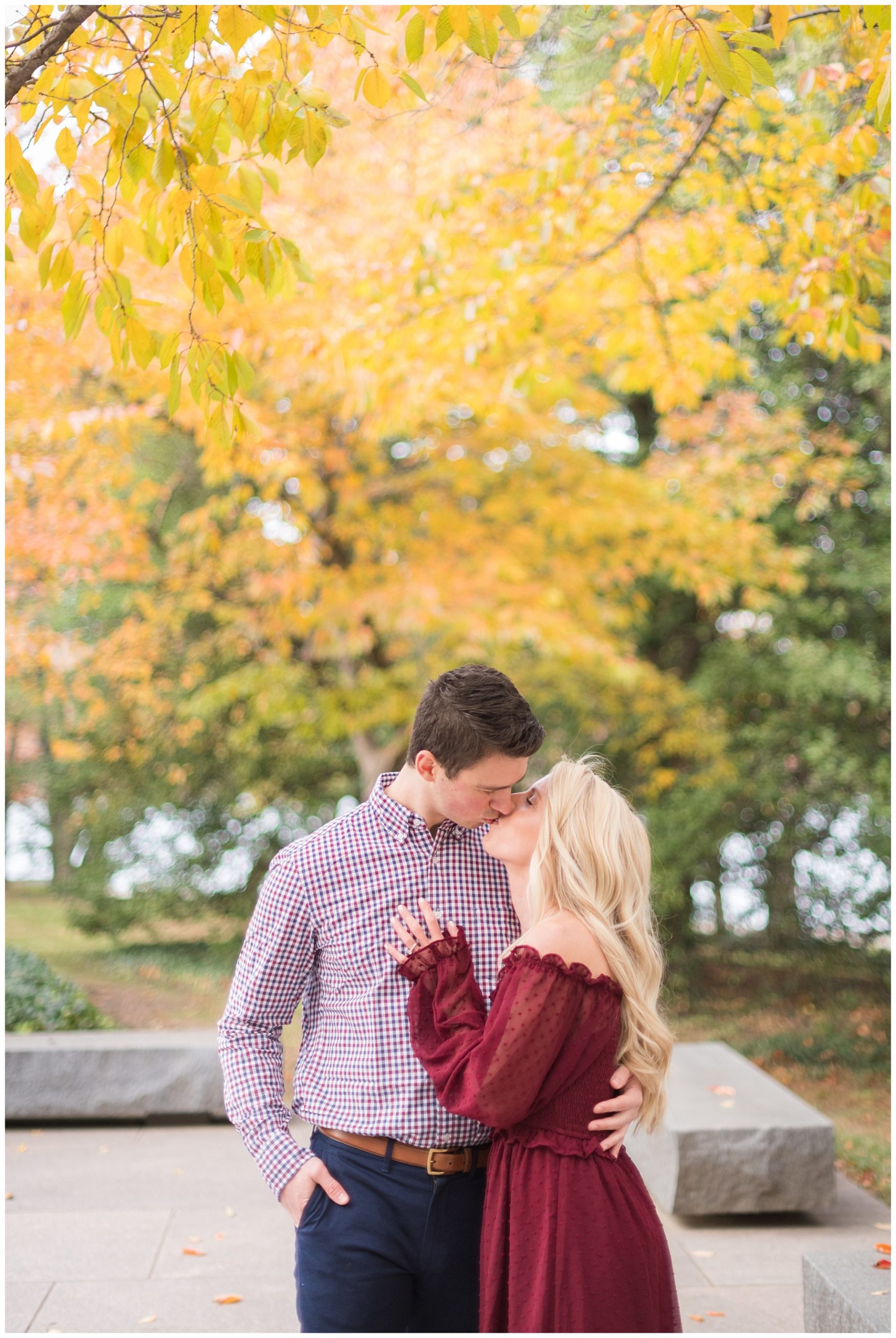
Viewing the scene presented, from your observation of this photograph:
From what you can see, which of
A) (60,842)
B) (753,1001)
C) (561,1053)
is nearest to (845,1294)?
(561,1053)

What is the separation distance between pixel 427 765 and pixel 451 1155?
771mm

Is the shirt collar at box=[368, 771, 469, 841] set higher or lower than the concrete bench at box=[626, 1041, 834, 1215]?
higher

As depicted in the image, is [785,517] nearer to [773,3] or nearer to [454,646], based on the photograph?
[454,646]

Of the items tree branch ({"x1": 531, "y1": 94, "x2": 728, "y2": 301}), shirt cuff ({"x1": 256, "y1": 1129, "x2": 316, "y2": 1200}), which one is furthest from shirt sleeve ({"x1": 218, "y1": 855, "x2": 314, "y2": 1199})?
tree branch ({"x1": 531, "y1": 94, "x2": 728, "y2": 301})

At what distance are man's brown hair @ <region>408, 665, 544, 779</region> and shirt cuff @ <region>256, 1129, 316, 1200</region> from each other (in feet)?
2.68

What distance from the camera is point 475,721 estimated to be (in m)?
2.21

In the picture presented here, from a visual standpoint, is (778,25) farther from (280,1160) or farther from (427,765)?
(280,1160)

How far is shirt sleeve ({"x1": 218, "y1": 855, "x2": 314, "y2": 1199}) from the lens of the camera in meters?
2.33

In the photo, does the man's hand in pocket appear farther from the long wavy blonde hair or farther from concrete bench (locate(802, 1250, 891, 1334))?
concrete bench (locate(802, 1250, 891, 1334))

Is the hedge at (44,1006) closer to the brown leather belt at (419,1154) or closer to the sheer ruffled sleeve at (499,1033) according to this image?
the brown leather belt at (419,1154)

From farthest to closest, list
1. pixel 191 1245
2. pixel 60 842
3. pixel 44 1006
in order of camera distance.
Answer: pixel 60 842 < pixel 44 1006 < pixel 191 1245

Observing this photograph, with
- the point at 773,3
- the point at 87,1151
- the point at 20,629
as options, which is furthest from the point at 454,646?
the point at 773,3

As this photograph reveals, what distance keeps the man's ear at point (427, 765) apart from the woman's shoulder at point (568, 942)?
1.19 ft

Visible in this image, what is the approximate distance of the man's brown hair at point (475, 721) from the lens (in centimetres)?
222
